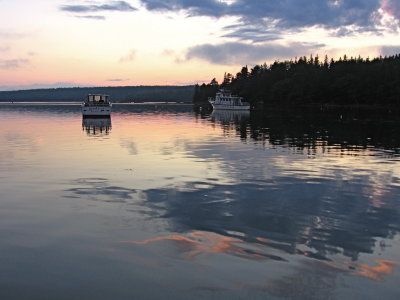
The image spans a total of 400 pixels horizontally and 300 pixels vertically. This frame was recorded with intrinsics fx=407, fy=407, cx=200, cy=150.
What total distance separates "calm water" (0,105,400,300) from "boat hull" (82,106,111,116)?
60261 millimetres

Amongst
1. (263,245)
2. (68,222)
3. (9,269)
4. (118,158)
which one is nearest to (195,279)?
(263,245)

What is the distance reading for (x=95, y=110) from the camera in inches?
3356

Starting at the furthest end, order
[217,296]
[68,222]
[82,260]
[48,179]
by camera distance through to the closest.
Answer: [48,179] → [68,222] → [82,260] → [217,296]

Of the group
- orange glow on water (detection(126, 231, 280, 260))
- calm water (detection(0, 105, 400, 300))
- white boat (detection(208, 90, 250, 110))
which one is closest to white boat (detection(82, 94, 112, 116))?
calm water (detection(0, 105, 400, 300))

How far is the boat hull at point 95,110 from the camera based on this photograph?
84.4 m

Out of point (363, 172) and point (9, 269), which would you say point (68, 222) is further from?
point (363, 172)

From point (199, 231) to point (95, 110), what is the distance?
76310mm

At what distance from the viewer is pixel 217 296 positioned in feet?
29.0

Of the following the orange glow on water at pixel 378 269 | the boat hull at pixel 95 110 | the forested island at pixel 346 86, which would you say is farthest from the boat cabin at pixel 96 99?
the forested island at pixel 346 86

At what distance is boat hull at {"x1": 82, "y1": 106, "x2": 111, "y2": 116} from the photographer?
84375 millimetres

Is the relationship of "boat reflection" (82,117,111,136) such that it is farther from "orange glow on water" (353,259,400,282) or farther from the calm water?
"orange glow on water" (353,259,400,282)

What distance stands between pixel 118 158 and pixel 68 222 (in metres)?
15.4

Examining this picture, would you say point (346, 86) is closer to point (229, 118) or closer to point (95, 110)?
point (229, 118)

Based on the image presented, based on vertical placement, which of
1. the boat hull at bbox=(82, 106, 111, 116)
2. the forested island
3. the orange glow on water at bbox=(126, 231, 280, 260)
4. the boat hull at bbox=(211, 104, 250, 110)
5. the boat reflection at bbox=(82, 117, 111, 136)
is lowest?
the orange glow on water at bbox=(126, 231, 280, 260)
